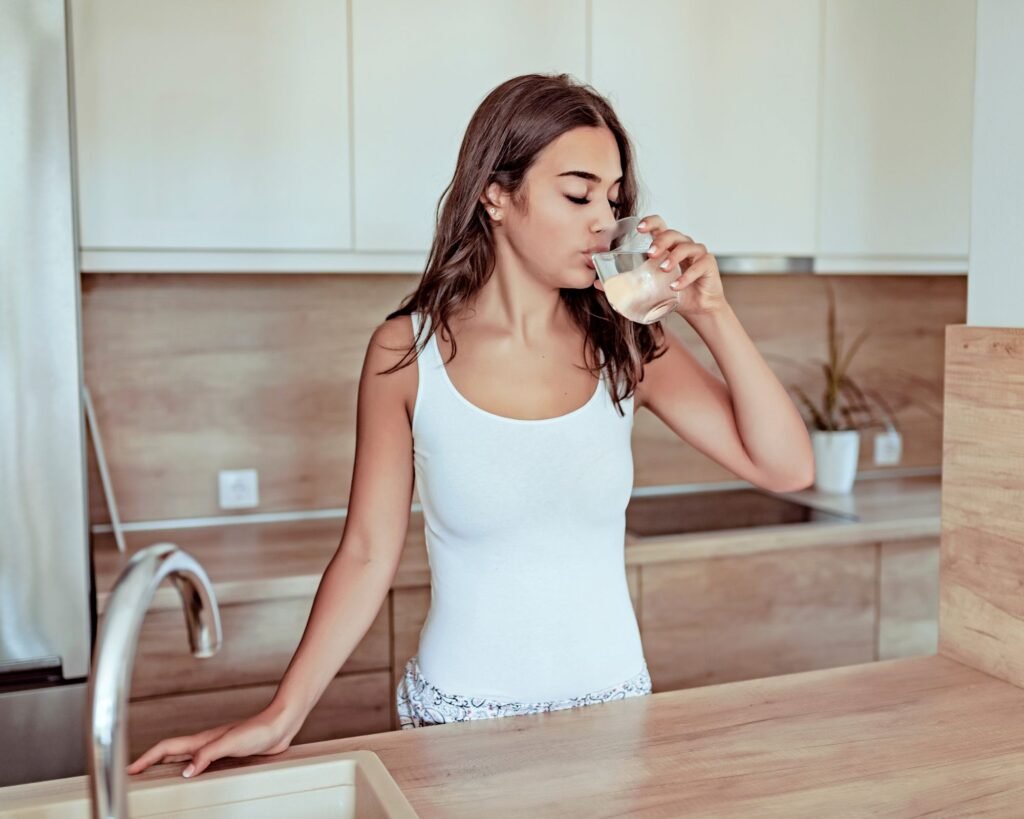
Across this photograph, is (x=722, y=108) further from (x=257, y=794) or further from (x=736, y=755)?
(x=257, y=794)

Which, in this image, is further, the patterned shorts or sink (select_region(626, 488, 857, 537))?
sink (select_region(626, 488, 857, 537))

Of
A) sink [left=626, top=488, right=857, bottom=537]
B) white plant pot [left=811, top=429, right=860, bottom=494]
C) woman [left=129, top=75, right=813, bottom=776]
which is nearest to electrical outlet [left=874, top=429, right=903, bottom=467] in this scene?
white plant pot [left=811, top=429, right=860, bottom=494]

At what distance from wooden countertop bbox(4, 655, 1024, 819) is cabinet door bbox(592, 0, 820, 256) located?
4.69 feet

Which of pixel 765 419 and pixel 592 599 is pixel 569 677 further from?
pixel 765 419

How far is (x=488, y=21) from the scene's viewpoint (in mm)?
2334

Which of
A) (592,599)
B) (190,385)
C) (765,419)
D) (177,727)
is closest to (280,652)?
(177,727)

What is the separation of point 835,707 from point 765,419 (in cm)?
39

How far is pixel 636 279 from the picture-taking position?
4.09 ft

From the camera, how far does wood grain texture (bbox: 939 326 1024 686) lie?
1367 millimetres

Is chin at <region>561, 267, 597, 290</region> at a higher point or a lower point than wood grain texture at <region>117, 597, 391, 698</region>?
higher

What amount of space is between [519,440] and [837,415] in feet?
6.33

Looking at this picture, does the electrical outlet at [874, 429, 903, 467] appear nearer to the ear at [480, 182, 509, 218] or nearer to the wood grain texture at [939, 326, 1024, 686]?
the wood grain texture at [939, 326, 1024, 686]

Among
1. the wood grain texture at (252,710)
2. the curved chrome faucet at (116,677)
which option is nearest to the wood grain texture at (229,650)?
the wood grain texture at (252,710)

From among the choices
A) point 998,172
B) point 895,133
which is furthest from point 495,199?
point 895,133
